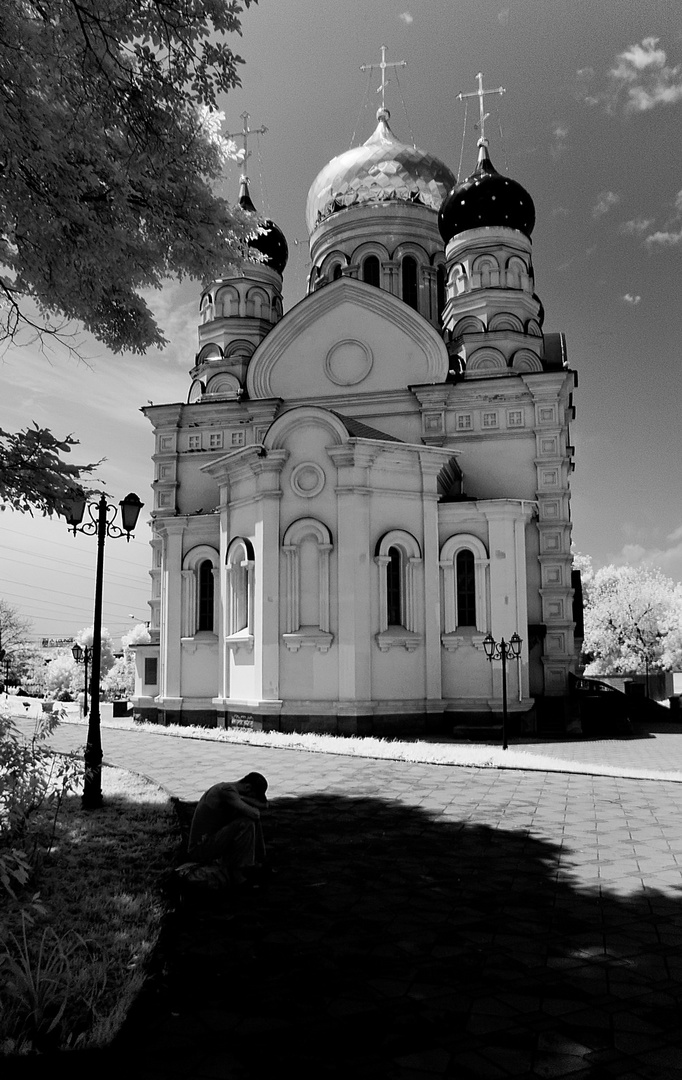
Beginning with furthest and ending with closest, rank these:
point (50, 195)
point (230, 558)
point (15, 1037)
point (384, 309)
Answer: point (384, 309)
point (230, 558)
point (50, 195)
point (15, 1037)

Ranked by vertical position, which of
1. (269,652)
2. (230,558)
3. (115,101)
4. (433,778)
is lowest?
(433,778)

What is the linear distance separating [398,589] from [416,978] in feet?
52.5

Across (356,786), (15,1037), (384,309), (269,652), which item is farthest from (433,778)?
(384,309)

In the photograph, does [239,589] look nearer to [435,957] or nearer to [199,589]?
[199,589]

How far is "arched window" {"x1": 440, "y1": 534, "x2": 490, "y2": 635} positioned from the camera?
2078 centimetres

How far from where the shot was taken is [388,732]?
19.6m

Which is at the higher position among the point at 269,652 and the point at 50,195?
the point at 50,195

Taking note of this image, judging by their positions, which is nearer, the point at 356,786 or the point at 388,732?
the point at 356,786

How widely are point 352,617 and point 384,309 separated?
32.2 ft

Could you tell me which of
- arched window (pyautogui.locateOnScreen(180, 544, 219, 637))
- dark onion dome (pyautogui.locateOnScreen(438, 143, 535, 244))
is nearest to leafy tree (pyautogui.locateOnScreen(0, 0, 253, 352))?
arched window (pyautogui.locateOnScreen(180, 544, 219, 637))

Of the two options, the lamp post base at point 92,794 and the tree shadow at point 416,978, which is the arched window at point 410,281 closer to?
the lamp post base at point 92,794

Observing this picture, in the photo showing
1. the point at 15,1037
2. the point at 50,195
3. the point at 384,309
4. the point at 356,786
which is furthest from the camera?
the point at 384,309

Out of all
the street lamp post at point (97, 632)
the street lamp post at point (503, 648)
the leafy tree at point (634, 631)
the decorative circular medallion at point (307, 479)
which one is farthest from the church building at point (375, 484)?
the leafy tree at point (634, 631)

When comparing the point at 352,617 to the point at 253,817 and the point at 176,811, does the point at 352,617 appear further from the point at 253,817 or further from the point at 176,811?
the point at 253,817
